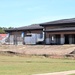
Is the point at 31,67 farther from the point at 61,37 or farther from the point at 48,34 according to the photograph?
the point at 48,34

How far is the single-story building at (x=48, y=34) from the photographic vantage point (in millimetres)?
66819

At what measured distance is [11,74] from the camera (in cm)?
1938

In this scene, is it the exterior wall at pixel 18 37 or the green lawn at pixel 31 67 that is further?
the exterior wall at pixel 18 37

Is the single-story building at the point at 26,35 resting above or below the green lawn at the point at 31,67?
above

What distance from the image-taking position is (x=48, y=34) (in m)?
71.1

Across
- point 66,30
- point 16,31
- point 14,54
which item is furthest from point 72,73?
point 16,31

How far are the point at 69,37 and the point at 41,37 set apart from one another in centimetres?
906

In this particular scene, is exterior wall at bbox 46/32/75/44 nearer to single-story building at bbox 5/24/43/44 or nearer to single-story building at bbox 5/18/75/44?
single-story building at bbox 5/18/75/44

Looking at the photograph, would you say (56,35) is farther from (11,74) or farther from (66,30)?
(11,74)

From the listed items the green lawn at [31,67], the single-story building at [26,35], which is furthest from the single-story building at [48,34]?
the green lawn at [31,67]

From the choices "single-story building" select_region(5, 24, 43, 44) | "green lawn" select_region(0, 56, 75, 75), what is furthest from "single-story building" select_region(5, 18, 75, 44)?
"green lawn" select_region(0, 56, 75, 75)

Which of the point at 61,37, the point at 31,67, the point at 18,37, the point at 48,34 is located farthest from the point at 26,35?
the point at 31,67

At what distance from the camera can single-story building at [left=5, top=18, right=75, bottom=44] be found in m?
66.8

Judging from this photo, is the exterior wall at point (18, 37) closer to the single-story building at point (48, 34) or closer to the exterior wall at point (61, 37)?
the single-story building at point (48, 34)
